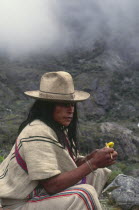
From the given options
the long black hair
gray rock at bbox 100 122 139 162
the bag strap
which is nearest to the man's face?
the long black hair

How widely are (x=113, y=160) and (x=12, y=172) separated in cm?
86

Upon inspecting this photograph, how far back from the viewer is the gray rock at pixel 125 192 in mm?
4113

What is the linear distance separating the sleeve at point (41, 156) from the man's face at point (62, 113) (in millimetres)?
245

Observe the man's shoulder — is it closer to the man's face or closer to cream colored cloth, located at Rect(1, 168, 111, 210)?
the man's face

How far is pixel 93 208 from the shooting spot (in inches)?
89.3

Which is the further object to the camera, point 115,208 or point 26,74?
point 26,74

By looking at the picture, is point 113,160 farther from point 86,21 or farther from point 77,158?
point 86,21

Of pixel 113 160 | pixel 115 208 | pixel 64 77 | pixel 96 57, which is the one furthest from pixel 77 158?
pixel 96 57

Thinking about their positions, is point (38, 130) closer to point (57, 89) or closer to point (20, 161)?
point (20, 161)

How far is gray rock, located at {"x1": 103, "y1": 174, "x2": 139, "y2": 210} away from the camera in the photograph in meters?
4.11

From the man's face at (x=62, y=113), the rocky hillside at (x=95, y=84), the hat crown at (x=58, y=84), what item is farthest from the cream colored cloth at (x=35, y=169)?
the rocky hillside at (x=95, y=84)

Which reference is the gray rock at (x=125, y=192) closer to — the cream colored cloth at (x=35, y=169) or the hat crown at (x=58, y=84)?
the cream colored cloth at (x=35, y=169)

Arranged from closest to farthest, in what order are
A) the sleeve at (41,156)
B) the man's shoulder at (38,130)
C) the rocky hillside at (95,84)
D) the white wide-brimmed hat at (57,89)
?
the sleeve at (41,156) → the man's shoulder at (38,130) → the white wide-brimmed hat at (57,89) → the rocky hillside at (95,84)

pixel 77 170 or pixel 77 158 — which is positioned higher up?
pixel 77 170
